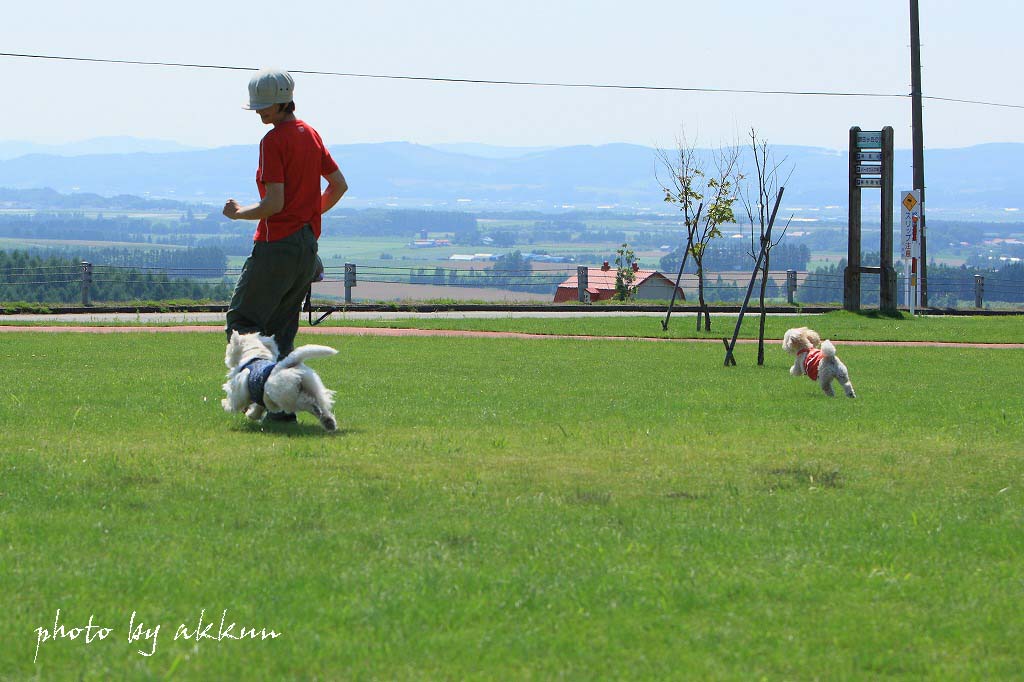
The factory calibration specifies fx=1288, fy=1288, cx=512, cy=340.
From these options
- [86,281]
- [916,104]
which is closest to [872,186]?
[916,104]

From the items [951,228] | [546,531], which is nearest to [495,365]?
[546,531]

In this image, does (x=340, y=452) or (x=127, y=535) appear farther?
(x=340, y=452)

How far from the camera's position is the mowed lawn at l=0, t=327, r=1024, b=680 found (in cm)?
423

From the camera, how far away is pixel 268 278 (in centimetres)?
929

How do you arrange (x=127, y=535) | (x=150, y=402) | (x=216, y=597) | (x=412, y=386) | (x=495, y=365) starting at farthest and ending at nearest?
(x=495, y=365) → (x=412, y=386) → (x=150, y=402) → (x=127, y=535) → (x=216, y=597)

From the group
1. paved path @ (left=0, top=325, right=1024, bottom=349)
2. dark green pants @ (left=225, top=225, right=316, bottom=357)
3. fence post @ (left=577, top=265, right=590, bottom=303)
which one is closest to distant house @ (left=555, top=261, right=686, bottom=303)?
fence post @ (left=577, top=265, right=590, bottom=303)

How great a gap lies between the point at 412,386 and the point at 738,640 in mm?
7686

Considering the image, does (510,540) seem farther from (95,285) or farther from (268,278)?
(95,285)

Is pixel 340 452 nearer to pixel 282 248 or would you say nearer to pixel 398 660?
pixel 282 248

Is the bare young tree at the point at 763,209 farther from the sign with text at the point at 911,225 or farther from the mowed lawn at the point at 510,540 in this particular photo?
the sign with text at the point at 911,225

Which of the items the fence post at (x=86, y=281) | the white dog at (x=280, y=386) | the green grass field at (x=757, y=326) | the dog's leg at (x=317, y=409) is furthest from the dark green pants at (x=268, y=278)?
the fence post at (x=86, y=281)

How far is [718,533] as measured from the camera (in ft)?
18.9

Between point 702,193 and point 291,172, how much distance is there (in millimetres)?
16635

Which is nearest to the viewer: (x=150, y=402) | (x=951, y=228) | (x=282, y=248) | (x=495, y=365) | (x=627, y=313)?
(x=282, y=248)
